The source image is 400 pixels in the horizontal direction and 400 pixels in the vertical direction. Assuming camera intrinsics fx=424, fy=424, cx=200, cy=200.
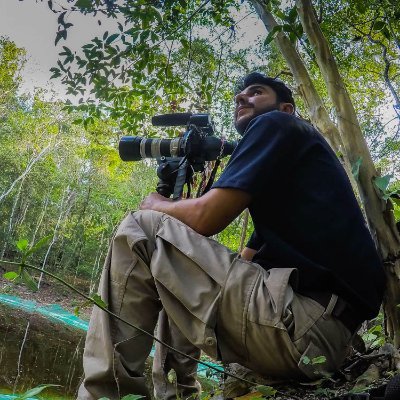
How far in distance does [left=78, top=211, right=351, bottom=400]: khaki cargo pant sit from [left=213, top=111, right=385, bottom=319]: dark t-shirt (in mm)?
74

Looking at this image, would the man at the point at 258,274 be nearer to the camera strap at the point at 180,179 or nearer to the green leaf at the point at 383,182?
the camera strap at the point at 180,179

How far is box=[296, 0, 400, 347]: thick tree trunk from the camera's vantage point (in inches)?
59.5

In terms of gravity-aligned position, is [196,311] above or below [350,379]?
above

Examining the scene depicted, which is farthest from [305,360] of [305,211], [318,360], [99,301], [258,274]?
[99,301]

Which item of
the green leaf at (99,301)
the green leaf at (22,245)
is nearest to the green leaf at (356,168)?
the green leaf at (99,301)

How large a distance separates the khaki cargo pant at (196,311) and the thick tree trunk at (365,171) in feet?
1.33

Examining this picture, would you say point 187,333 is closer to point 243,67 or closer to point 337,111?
point 337,111

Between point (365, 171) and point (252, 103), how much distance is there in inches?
20.1

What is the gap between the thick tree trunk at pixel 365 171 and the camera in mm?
1512

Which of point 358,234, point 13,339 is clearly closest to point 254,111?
point 358,234

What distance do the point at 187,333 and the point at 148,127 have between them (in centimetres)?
320

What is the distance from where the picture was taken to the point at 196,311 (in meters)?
1.09

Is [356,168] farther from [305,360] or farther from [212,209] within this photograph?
[305,360]

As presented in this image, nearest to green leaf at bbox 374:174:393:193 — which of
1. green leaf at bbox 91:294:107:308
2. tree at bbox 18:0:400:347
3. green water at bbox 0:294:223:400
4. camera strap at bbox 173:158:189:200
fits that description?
tree at bbox 18:0:400:347
